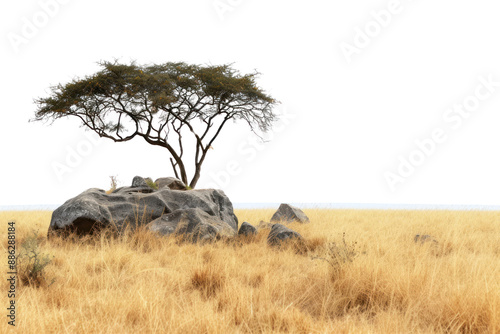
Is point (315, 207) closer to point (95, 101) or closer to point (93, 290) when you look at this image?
point (95, 101)

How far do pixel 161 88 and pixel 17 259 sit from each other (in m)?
11.3

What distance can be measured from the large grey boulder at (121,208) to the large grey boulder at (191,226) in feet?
1.48

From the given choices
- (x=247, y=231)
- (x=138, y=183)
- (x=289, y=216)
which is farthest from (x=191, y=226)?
(x=289, y=216)

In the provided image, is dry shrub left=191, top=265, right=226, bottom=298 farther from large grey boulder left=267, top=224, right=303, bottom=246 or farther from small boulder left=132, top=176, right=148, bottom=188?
small boulder left=132, top=176, right=148, bottom=188

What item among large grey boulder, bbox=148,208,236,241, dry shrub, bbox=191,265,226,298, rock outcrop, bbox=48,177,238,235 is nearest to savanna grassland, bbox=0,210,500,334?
dry shrub, bbox=191,265,226,298

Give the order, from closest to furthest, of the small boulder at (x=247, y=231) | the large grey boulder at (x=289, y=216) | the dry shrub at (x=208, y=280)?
the dry shrub at (x=208, y=280) → the small boulder at (x=247, y=231) → the large grey boulder at (x=289, y=216)

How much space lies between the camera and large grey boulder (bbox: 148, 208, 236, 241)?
6699 millimetres

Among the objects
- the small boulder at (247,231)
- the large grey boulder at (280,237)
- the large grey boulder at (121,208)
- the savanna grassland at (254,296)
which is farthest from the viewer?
the small boulder at (247,231)

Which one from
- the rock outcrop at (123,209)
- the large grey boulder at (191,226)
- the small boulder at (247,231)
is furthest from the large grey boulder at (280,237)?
the rock outcrop at (123,209)

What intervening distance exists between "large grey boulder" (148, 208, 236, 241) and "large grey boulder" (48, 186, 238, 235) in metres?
0.45

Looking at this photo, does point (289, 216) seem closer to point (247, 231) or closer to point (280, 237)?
point (247, 231)

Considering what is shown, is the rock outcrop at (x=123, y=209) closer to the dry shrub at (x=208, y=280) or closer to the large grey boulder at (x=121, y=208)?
the large grey boulder at (x=121, y=208)

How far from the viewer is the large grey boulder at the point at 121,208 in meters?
6.90

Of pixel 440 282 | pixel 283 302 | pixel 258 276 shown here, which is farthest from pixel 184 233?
pixel 440 282
